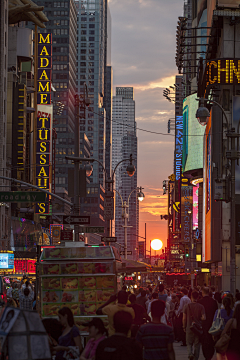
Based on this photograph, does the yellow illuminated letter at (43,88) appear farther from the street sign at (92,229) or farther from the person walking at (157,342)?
the person walking at (157,342)

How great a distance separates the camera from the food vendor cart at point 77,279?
53.1ft

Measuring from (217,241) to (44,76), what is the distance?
45.7 metres

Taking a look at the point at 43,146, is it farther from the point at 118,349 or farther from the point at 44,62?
the point at 118,349

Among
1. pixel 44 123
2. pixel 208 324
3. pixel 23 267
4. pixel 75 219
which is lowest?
pixel 23 267

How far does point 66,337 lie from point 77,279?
23.5 ft

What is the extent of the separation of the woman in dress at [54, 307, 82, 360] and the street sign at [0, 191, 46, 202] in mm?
16706

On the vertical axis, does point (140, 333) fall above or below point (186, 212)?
below

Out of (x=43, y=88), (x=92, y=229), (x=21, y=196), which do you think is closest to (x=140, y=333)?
(x=92, y=229)

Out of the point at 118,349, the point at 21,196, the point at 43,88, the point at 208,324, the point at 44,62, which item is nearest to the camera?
the point at 118,349

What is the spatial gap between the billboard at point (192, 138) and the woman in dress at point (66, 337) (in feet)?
227

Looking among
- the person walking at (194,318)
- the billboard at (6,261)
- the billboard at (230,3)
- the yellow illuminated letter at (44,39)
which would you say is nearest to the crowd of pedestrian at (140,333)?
the person walking at (194,318)

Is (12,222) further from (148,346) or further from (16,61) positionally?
(148,346)

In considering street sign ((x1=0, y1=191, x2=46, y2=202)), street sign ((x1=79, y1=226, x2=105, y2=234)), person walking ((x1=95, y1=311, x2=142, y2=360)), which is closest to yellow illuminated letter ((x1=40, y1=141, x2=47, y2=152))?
street sign ((x1=0, y1=191, x2=46, y2=202))

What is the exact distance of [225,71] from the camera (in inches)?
1818
